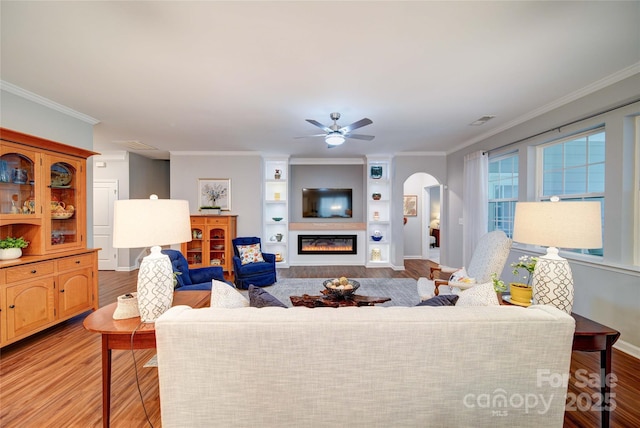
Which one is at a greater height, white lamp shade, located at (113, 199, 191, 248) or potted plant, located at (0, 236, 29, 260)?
white lamp shade, located at (113, 199, 191, 248)

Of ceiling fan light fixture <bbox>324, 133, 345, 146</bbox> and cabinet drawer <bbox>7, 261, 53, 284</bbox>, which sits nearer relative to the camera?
cabinet drawer <bbox>7, 261, 53, 284</bbox>

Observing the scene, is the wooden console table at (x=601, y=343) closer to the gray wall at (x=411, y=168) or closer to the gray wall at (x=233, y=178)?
the gray wall at (x=411, y=168)

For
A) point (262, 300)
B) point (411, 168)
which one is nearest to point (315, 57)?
point (262, 300)

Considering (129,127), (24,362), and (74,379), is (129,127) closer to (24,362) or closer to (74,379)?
(24,362)

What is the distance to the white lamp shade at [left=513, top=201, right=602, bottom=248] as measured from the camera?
1.51 metres

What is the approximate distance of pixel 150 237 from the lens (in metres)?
1.47

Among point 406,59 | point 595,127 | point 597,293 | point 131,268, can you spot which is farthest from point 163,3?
point 131,268

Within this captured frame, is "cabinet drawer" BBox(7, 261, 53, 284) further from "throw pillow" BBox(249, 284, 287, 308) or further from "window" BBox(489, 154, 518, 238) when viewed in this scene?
"window" BBox(489, 154, 518, 238)

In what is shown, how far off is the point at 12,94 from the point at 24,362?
2686mm

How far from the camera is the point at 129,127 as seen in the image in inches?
153

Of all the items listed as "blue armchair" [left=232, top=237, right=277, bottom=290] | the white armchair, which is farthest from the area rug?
the white armchair

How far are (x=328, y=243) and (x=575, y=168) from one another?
4.38 meters

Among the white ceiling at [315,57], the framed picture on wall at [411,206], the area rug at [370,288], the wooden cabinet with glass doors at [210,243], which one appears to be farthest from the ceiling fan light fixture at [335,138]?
the framed picture on wall at [411,206]

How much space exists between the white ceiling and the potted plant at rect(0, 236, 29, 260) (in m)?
1.57
